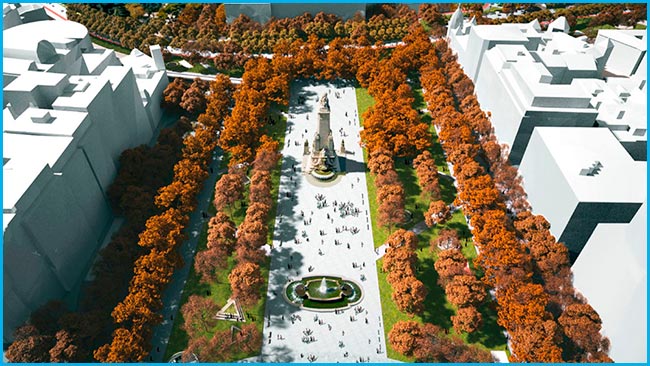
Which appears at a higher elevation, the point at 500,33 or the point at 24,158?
the point at 500,33

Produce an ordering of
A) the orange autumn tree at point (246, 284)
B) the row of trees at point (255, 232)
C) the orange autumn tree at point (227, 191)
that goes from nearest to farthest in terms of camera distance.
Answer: the orange autumn tree at point (246, 284), the row of trees at point (255, 232), the orange autumn tree at point (227, 191)

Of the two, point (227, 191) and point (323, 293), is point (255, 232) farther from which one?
point (323, 293)

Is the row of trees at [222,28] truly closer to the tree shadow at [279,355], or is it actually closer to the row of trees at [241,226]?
the row of trees at [241,226]

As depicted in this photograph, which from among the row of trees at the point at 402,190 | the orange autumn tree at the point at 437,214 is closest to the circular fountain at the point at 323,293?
the row of trees at the point at 402,190

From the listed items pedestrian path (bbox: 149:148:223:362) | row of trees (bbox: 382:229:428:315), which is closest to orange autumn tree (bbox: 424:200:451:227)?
row of trees (bbox: 382:229:428:315)

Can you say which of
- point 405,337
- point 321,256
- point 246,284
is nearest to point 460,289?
point 405,337

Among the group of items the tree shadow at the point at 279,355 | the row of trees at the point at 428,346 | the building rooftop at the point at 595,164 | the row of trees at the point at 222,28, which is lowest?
the tree shadow at the point at 279,355
